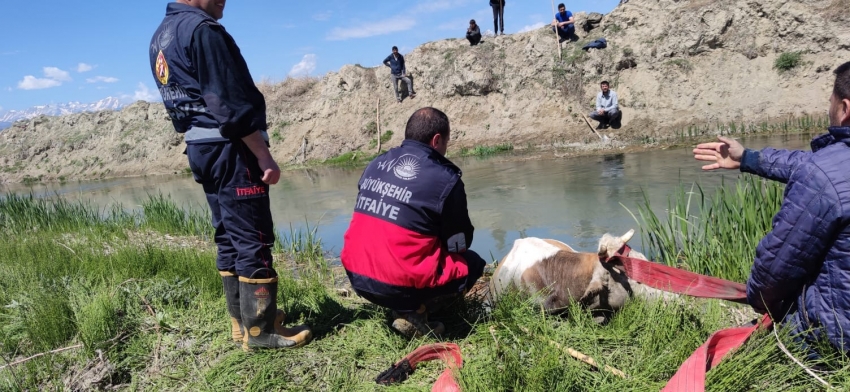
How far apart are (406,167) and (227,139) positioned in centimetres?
78

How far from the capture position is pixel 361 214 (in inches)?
97.2

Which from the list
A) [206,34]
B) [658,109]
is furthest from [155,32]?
[658,109]

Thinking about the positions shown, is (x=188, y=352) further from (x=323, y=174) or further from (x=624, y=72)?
(x=624, y=72)

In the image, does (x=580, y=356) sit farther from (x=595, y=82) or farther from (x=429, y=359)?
(x=595, y=82)

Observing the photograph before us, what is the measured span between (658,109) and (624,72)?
1.85 metres

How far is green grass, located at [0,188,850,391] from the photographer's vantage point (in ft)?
6.10

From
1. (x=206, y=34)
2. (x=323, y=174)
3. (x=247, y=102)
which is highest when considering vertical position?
(x=206, y=34)

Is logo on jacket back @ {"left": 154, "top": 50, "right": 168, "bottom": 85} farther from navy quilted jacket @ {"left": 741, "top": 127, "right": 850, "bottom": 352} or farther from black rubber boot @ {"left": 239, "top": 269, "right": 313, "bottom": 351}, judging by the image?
navy quilted jacket @ {"left": 741, "top": 127, "right": 850, "bottom": 352}

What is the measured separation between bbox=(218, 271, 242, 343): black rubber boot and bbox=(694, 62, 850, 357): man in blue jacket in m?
2.17

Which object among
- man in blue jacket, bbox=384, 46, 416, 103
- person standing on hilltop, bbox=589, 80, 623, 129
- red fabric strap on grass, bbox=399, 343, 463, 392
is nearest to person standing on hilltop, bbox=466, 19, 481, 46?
man in blue jacket, bbox=384, 46, 416, 103

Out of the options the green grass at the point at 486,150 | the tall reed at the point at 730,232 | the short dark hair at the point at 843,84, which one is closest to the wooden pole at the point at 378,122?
the green grass at the point at 486,150

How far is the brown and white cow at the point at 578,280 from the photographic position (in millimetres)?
2395

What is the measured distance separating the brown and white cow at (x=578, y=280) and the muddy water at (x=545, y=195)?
1697 mm

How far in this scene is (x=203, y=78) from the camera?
2.08m
